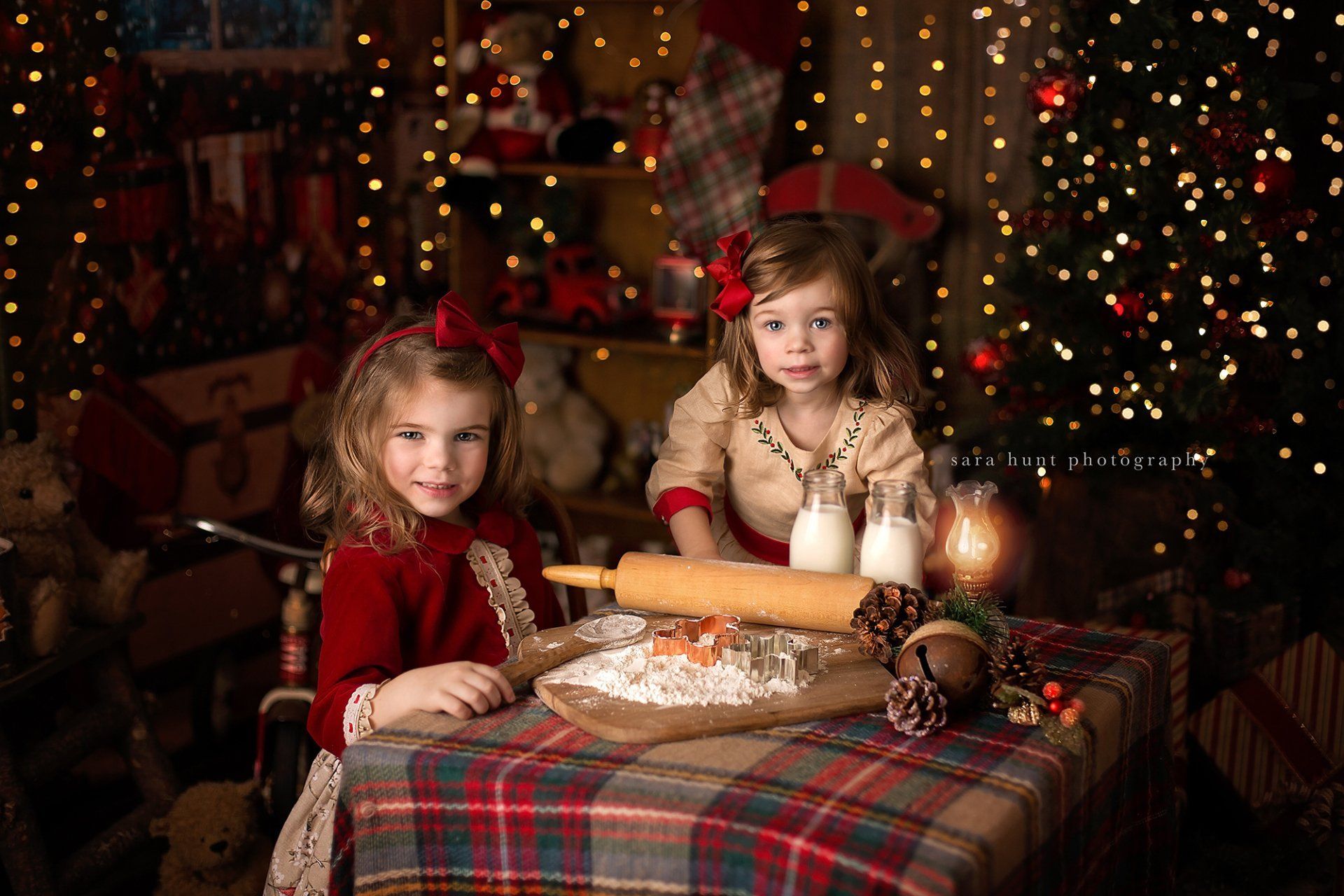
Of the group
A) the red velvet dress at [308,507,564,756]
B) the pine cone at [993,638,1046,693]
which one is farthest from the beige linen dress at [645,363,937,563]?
the pine cone at [993,638,1046,693]

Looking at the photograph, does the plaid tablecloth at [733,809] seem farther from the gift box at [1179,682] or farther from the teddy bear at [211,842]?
the gift box at [1179,682]

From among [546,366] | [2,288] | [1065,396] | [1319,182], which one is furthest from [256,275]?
[1319,182]

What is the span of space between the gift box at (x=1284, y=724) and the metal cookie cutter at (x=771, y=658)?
161 cm

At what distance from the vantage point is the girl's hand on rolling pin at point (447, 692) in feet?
4.45

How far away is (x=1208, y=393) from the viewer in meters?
2.64

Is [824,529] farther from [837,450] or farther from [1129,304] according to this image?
[1129,304]

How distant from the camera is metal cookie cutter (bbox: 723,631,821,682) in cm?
142

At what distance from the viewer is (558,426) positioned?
418 cm

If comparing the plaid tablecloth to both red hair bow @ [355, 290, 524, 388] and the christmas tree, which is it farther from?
the christmas tree

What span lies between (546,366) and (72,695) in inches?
73.5

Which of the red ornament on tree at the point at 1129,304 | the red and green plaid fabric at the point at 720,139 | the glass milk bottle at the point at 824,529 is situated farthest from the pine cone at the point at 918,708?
the red and green plaid fabric at the point at 720,139

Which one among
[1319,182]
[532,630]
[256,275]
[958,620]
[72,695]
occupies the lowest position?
[72,695]

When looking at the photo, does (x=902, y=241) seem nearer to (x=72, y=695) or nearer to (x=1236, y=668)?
(x=1236, y=668)

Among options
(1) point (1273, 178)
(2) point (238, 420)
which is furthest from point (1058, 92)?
(2) point (238, 420)
